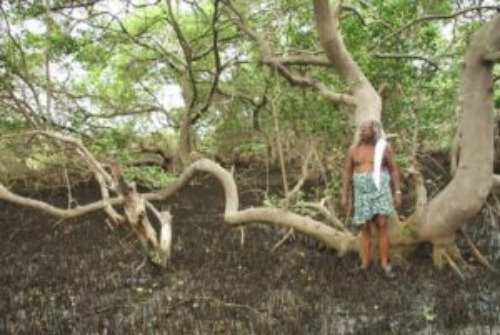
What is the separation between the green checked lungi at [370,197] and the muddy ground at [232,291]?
0.53m

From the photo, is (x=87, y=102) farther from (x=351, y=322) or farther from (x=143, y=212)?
(x=351, y=322)

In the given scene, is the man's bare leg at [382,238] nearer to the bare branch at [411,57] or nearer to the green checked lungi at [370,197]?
the green checked lungi at [370,197]

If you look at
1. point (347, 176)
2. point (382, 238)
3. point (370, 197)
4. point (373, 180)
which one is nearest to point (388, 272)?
point (382, 238)

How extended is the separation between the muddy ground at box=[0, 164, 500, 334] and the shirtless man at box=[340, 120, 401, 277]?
1.48 ft

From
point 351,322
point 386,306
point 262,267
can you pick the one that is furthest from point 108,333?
point 262,267

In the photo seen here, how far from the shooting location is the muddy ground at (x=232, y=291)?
5145 mm

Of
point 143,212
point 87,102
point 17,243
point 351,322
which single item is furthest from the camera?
point 87,102

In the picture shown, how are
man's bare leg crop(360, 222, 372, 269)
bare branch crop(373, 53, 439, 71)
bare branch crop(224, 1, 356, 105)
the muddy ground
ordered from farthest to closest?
bare branch crop(224, 1, 356, 105) → bare branch crop(373, 53, 439, 71) → man's bare leg crop(360, 222, 372, 269) → the muddy ground

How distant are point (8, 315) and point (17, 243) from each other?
14.1ft

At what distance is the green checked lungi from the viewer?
21.9 ft

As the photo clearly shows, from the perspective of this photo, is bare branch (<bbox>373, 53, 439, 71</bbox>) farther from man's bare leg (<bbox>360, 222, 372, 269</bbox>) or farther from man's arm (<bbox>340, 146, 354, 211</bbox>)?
man's bare leg (<bbox>360, 222, 372, 269</bbox>)

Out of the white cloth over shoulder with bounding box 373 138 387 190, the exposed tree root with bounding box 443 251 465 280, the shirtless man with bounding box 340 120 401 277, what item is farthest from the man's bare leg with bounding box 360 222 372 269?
the exposed tree root with bounding box 443 251 465 280

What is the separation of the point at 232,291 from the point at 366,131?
184 centimetres

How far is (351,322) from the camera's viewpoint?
5.12 m
